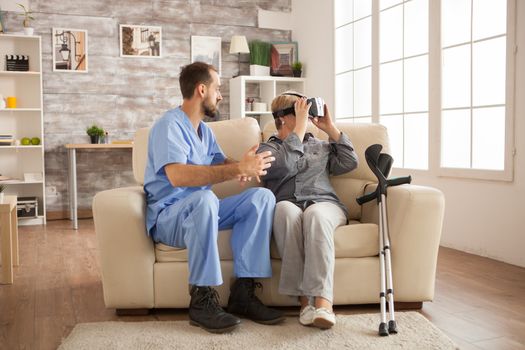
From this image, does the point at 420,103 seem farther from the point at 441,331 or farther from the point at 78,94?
the point at 78,94

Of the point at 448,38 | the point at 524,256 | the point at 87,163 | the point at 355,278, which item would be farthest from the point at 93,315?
the point at 87,163

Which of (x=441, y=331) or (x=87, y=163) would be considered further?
(x=87, y=163)

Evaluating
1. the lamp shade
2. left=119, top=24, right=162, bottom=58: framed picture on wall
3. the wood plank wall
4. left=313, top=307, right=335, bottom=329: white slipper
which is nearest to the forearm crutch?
left=313, top=307, right=335, bottom=329: white slipper

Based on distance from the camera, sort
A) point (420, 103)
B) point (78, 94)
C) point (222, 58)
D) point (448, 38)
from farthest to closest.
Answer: point (222, 58) < point (78, 94) < point (420, 103) < point (448, 38)

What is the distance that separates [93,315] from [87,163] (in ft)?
12.1

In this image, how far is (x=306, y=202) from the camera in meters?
2.71

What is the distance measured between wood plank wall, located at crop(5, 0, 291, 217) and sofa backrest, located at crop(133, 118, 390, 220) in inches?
125

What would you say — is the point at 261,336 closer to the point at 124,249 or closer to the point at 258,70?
the point at 124,249

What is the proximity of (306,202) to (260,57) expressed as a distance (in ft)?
13.2

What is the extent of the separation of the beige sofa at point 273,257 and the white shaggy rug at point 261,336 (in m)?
0.16

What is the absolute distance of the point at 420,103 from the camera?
14.8 ft

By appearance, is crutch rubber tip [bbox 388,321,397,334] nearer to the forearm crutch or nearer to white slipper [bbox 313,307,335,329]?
the forearm crutch

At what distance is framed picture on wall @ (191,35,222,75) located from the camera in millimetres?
6320

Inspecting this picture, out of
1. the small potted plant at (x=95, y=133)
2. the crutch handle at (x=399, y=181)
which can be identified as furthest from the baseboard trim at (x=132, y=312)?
the small potted plant at (x=95, y=133)
